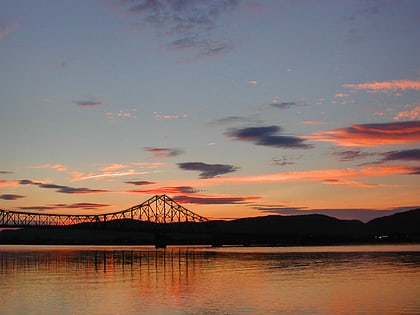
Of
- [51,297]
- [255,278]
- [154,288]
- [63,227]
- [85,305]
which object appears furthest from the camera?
[63,227]

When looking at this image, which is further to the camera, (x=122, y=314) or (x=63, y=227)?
(x=63, y=227)

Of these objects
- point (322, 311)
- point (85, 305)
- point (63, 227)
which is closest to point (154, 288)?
point (85, 305)

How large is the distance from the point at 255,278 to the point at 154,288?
11.5 m

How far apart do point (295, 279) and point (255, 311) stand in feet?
66.4

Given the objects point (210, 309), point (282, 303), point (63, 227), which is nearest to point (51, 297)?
point (210, 309)

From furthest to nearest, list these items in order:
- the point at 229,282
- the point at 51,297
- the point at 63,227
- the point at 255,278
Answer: the point at 63,227 < the point at 255,278 < the point at 229,282 < the point at 51,297

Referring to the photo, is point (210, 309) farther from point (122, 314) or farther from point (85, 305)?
point (85, 305)

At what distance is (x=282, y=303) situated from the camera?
111 ft

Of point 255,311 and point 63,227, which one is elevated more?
point 63,227

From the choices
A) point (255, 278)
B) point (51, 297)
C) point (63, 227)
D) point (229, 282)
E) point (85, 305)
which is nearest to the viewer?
point (85, 305)

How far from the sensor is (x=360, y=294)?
3791 centimetres

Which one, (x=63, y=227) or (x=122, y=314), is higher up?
(x=63, y=227)

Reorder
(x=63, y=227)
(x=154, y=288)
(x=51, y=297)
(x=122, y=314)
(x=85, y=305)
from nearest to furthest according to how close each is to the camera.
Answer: (x=122, y=314)
(x=85, y=305)
(x=51, y=297)
(x=154, y=288)
(x=63, y=227)

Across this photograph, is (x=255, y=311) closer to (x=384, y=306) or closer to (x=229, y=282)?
(x=384, y=306)
